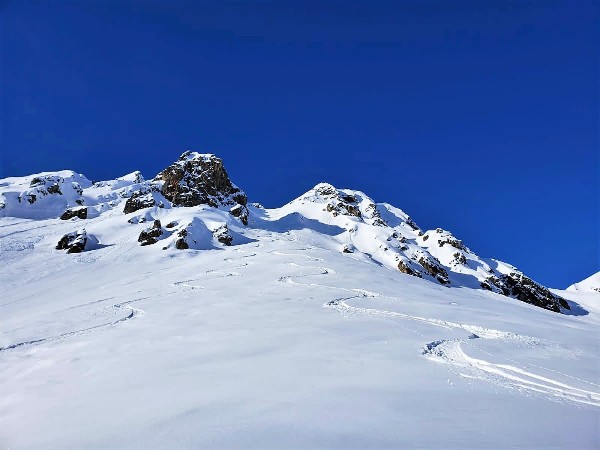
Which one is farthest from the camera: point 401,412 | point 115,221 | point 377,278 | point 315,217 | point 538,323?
point 315,217

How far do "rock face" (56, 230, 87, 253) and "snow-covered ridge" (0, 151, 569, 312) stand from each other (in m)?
2.79

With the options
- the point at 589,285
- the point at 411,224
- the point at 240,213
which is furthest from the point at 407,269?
the point at 589,285

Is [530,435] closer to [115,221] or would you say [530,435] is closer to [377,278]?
[377,278]

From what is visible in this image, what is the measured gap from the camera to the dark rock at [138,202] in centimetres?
6050

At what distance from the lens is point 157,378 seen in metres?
7.71

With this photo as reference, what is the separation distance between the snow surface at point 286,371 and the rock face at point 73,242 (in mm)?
17756

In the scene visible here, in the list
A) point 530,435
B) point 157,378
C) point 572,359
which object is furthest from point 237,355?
point 572,359

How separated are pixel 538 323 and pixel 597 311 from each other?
238 ft

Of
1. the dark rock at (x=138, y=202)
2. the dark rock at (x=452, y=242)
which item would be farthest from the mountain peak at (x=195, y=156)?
the dark rock at (x=452, y=242)

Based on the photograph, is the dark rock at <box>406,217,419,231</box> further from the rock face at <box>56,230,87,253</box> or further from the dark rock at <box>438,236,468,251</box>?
the rock face at <box>56,230,87,253</box>

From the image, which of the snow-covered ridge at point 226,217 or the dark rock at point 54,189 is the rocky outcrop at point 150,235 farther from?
the dark rock at point 54,189

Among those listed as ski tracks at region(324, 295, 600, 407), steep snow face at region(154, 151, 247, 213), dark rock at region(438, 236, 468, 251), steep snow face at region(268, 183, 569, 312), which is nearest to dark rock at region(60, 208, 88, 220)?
steep snow face at region(154, 151, 247, 213)

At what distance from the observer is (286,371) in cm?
762

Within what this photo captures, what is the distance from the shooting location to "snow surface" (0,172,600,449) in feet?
16.8
